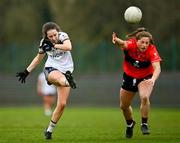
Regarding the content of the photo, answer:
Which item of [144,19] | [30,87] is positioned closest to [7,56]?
[30,87]

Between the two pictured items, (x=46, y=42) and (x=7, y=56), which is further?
(x=7, y=56)

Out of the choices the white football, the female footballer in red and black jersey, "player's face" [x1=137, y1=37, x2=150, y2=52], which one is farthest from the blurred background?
the white football

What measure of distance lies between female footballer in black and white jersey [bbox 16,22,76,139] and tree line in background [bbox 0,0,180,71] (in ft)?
68.7

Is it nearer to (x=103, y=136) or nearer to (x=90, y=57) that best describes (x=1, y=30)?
(x=90, y=57)

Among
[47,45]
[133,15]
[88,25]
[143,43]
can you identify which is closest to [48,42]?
[47,45]

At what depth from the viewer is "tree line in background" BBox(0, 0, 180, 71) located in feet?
123

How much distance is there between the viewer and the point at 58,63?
14500 mm

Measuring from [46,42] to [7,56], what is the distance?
24.2 meters

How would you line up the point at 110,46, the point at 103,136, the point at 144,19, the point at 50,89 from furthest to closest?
the point at 144,19
the point at 110,46
the point at 50,89
the point at 103,136

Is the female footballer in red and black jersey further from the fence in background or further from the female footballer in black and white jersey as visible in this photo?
the fence in background

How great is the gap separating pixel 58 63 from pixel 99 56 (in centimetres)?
2301

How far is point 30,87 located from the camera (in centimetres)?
3853

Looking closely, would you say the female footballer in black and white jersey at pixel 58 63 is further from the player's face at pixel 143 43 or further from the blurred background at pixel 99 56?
the blurred background at pixel 99 56

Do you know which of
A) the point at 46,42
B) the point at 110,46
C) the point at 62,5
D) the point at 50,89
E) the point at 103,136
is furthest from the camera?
the point at 62,5
